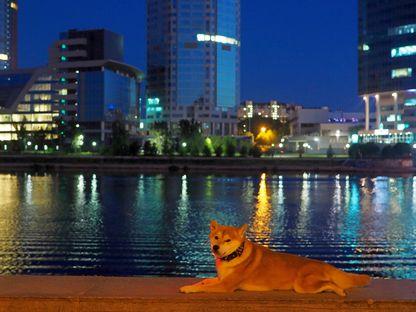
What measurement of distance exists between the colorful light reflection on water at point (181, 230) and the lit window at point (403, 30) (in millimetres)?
100711

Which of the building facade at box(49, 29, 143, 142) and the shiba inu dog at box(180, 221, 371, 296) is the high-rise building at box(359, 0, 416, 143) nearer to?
the building facade at box(49, 29, 143, 142)

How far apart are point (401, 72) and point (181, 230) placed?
127 meters

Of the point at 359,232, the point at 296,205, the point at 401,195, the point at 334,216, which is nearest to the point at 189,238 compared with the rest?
the point at 359,232

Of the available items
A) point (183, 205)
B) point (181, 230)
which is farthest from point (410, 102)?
point (181, 230)

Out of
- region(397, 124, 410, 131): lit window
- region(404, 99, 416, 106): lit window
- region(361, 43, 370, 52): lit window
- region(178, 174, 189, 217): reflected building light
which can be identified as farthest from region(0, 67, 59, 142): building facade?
region(178, 174, 189, 217): reflected building light

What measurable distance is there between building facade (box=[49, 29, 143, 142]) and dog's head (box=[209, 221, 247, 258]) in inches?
6452

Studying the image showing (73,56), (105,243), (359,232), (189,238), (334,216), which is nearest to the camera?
(105,243)

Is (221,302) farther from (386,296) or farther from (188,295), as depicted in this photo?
(386,296)

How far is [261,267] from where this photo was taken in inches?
256

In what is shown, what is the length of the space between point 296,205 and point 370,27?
385ft

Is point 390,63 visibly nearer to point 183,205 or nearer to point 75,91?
point 75,91

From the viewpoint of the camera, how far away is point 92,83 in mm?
179750

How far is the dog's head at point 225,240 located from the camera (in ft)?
20.9

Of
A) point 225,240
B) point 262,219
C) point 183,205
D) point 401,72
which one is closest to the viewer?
point 225,240
